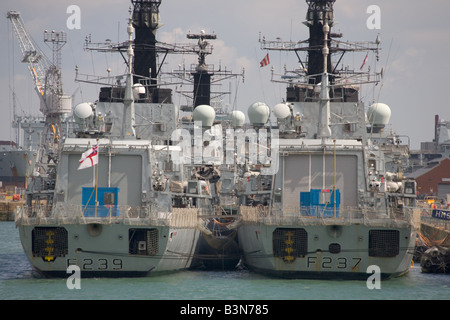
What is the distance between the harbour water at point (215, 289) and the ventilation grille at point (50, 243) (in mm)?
1032

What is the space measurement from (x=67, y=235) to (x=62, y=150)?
4404mm

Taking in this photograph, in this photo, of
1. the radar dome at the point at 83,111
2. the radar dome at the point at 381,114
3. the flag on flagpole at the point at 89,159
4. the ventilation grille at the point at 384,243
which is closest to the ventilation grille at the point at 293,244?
the ventilation grille at the point at 384,243

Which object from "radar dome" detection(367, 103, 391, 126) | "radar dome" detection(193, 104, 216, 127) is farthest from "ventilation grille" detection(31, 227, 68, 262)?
"radar dome" detection(367, 103, 391, 126)

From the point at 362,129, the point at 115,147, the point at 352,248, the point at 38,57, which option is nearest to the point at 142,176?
the point at 115,147

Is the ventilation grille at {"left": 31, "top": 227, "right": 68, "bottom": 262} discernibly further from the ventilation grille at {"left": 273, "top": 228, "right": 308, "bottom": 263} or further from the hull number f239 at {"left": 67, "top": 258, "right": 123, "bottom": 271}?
the ventilation grille at {"left": 273, "top": 228, "right": 308, "bottom": 263}

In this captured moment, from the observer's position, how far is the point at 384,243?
3409 cm

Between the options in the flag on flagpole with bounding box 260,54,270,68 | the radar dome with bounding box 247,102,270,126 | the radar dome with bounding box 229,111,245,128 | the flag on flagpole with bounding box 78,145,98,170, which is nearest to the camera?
the flag on flagpole with bounding box 78,145,98,170

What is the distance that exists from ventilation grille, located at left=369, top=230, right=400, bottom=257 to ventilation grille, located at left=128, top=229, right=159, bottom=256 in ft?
28.2

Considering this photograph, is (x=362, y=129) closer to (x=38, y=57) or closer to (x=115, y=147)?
(x=115, y=147)

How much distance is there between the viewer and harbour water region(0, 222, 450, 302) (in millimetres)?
30516

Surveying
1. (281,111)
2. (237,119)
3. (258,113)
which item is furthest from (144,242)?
(237,119)

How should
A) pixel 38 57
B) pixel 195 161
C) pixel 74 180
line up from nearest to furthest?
pixel 74 180 → pixel 195 161 → pixel 38 57

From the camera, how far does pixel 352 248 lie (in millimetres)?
33812

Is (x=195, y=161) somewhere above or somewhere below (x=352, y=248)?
above
